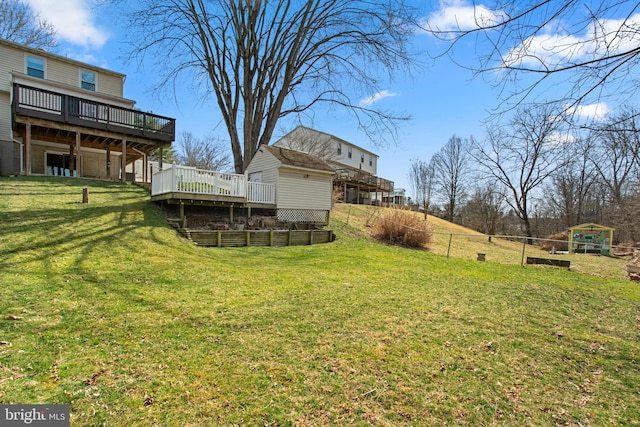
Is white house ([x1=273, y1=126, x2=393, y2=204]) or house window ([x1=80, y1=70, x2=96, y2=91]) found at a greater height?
house window ([x1=80, y1=70, x2=96, y2=91])

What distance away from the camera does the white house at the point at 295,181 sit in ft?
46.0

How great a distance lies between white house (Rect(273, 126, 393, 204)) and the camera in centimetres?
2950

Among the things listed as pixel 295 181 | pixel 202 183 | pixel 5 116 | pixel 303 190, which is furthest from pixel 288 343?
pixel 5 116

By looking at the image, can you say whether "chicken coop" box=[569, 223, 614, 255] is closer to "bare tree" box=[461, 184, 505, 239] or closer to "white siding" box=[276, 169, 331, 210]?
"bare tree" box=[461, 184, 505, 239]

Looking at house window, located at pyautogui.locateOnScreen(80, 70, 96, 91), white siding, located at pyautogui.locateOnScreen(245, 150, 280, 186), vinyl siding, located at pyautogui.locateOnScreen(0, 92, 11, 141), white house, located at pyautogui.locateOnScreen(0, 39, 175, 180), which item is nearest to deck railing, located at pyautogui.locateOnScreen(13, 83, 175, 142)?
white house, located at pyautogui.locateOnScreen(0, 39, 175, 180)

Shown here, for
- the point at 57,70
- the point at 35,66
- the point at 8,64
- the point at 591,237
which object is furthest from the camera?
the point at 591,237

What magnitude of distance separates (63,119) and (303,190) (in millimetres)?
11647

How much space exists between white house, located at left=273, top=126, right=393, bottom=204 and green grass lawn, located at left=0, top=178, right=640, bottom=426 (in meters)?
21.8

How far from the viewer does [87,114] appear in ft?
47.4

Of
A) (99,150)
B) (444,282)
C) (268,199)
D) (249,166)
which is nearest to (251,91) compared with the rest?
(249,166)

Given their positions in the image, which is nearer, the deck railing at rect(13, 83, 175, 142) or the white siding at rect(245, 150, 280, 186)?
the deck railing at rect(13, 83, 175, 142)

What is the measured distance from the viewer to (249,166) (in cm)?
1559

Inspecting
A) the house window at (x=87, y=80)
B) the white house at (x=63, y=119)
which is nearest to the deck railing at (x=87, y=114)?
the white house at (x=63, y=119)

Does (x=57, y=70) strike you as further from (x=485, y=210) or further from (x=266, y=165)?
(x=485, y=210)
